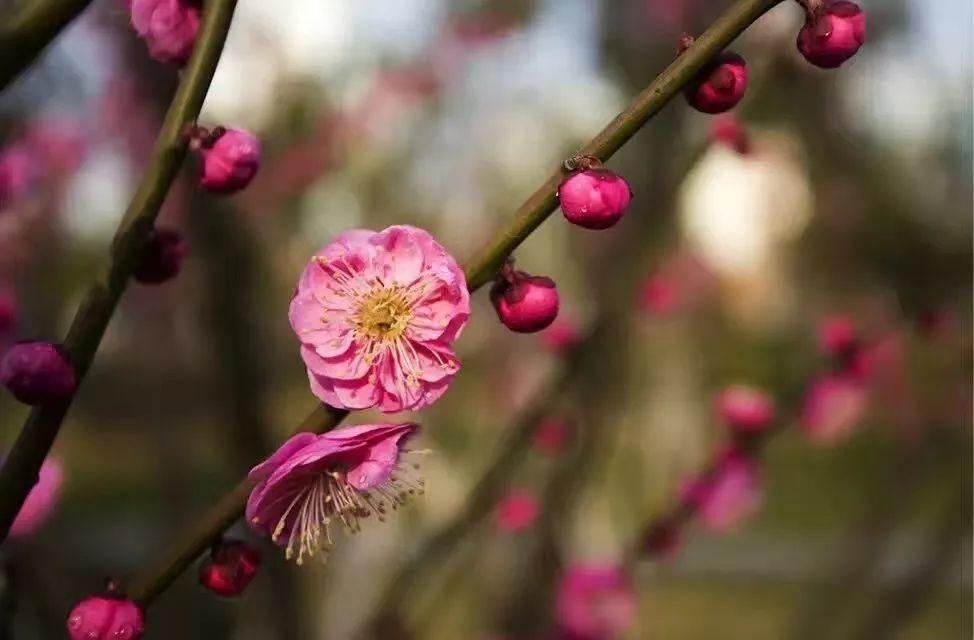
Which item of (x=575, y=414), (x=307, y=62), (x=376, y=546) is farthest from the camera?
(x=307, y=62)

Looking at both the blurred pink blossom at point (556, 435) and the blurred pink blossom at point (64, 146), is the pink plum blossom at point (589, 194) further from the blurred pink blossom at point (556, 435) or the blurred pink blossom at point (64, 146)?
the blurred pink blossom at point (64, 146)

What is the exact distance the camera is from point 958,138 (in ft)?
10.1

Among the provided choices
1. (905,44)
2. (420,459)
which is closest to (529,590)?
(420,459)

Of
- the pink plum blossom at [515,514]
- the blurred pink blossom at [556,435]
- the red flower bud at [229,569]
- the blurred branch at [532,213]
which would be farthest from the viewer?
the pink plum blossom at [515,514]

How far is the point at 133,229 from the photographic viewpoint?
734 millimetres

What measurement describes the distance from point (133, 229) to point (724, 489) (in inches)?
68.0

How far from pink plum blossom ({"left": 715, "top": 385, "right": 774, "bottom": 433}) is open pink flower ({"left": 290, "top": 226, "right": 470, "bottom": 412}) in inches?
45.2

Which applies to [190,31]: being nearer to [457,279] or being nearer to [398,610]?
[457,279]

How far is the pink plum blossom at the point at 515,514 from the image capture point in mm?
2225

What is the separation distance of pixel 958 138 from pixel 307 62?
3.00 m

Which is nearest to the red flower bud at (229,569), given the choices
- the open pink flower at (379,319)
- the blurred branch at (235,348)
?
the open pink flower at (379,319)

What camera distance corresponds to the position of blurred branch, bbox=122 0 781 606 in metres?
0.67

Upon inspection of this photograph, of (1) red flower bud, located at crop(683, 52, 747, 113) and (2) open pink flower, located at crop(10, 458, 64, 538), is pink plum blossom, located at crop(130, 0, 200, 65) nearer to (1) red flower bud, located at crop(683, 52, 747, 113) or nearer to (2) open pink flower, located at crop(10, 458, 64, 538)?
(1) red flower bud, located at crop(683, 52, 747, 113)

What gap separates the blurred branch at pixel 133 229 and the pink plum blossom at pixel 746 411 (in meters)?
1.33
